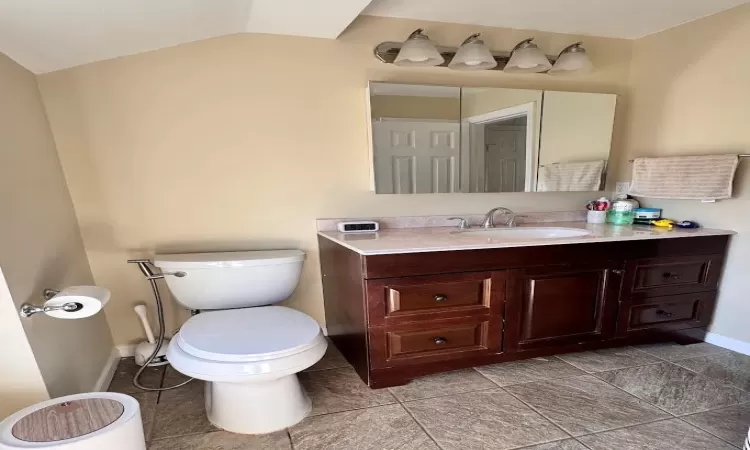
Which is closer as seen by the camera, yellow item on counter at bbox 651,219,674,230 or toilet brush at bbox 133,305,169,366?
toilet brush at bbox 133,305,169,366

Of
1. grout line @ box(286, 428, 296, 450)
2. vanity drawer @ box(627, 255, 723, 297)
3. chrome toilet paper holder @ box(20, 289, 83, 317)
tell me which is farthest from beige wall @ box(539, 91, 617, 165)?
chrome toilet paper holder @ box(20, 289, 83, 317)

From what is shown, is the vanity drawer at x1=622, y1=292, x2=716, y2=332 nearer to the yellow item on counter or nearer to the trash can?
the yellow item on counter

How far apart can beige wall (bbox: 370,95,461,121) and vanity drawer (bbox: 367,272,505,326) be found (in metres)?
0.89

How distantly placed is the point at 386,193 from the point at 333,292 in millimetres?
601

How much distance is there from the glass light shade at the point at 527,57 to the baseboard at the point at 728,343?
1764 millimetres

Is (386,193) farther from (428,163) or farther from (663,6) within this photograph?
(663,6)

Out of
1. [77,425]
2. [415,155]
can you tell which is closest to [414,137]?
[415,155]

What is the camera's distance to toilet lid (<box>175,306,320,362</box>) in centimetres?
122

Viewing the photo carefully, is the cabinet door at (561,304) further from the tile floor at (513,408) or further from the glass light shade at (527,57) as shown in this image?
the glass light shade at (527,57)

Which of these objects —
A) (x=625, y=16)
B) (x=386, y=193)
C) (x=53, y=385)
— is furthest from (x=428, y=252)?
(x=625, y=16)

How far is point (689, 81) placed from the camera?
6.61 feet

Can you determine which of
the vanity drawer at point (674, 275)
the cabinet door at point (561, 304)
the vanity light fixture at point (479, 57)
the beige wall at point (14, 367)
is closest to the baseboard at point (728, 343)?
the vanity drawer at point (674, 275)

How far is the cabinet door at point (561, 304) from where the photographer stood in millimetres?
1679

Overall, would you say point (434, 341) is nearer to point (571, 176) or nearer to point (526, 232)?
point (526, 232)
